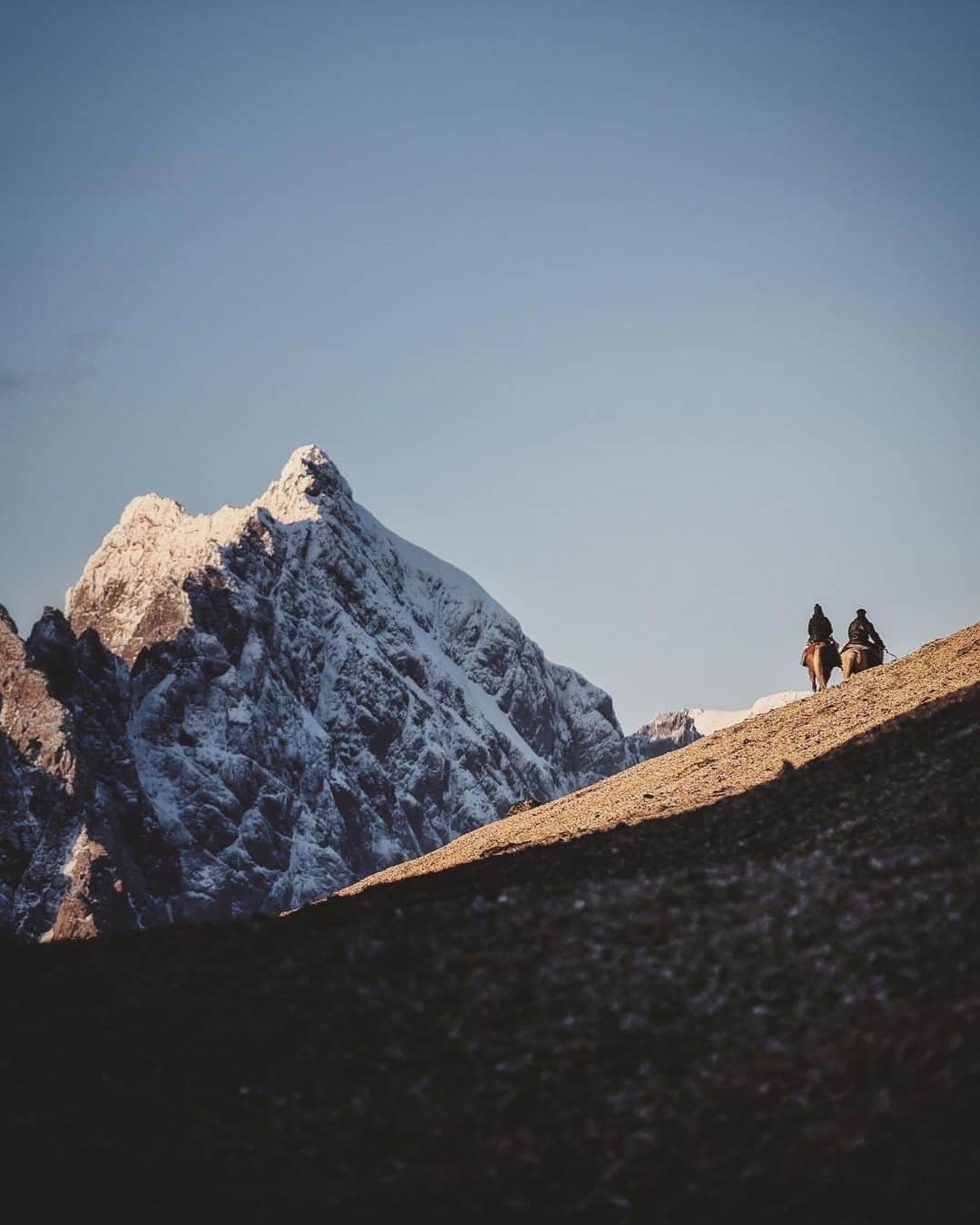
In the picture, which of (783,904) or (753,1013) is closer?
(753,1013)

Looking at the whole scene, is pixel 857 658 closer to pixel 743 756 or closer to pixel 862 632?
pixel 862 632

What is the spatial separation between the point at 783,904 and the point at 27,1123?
1323 centimetres

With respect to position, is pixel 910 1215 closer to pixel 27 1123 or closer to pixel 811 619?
pixel 27 1123

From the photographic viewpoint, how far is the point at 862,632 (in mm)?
62562

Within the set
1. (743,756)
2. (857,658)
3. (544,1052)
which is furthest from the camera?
(857,658)

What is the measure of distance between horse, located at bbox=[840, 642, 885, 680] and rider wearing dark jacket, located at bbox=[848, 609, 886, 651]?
35 cm

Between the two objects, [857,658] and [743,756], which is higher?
[857,658]

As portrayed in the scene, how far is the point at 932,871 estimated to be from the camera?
2603 cm

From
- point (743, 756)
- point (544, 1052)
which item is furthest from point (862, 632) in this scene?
point (544, 1052)

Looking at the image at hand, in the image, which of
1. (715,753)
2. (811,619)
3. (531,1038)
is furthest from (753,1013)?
(811,619)

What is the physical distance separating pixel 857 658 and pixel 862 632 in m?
1.88

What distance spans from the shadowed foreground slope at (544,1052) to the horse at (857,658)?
3138 cm

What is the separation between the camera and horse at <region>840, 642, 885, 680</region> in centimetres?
6119

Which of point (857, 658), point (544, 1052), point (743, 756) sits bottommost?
point (544, 1052)
